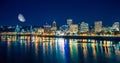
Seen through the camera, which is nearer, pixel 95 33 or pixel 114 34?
pixel 114 34

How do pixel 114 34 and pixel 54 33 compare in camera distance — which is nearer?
pixel 114 34

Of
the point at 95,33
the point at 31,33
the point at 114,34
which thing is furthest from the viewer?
the point at 31,33

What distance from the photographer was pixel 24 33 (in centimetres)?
9638

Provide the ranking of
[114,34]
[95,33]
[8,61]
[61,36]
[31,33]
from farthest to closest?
[31,33], [61,36], [95,33], [114,34], [8,61]

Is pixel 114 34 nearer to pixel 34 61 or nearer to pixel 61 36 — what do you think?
pixel 61 36

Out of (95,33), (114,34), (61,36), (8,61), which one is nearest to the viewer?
(8,61)

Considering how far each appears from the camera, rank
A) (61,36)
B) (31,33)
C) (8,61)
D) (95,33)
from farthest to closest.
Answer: (31,33) → (61,36) → (95,33) → (8,61)

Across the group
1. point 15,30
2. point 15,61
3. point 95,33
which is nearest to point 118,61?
Result: point 15,61

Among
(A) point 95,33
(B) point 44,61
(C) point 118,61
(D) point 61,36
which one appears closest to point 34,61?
(B) point 44,61

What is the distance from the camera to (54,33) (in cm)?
9081

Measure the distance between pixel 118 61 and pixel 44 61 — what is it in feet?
16.1

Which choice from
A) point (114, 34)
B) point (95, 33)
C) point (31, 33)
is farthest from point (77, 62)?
point (31, 33)

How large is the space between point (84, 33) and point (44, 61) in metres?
63.3

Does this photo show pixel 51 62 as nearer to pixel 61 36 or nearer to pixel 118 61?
pixel 118 61
